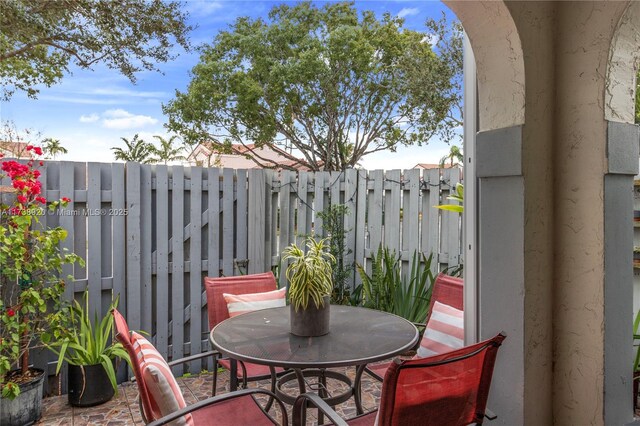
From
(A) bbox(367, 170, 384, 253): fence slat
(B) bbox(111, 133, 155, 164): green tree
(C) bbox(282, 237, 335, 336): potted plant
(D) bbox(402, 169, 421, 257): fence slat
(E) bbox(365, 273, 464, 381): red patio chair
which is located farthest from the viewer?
(B) bbox(111, 133, 155, 164): green tree

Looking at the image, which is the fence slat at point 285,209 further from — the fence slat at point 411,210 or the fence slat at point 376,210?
the fence slat at point 411,210

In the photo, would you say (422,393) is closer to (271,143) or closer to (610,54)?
(610,54)

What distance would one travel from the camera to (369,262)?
4.46 meters

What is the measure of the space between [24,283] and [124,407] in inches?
42.4

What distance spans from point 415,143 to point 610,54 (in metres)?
15.2

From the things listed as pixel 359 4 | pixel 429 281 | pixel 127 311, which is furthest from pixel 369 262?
pixel 359 4

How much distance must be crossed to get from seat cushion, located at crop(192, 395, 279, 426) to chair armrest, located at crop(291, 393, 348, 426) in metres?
0.13

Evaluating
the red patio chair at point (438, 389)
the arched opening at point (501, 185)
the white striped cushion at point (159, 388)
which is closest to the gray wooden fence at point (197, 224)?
the arched opening at point (501, 185)

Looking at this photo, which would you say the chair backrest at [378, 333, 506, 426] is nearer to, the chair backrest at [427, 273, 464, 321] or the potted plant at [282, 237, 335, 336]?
the potted plant at [282, 237, 335, 336]

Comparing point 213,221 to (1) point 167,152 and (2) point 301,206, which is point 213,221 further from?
(1) point 167,152

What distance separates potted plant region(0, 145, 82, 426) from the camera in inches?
107

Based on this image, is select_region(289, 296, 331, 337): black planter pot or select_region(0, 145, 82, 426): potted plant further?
select_region(0, 145, 82, 426): potted plant

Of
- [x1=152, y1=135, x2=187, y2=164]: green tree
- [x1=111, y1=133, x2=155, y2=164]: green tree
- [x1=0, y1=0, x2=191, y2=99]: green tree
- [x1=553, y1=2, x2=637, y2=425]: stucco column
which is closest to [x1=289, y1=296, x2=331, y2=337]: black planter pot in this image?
[x1=553, y1=2, x2=637, y2=425]: stucco column

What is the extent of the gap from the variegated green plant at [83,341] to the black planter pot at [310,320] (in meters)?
1.44
